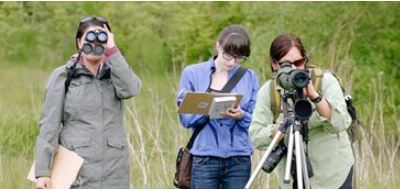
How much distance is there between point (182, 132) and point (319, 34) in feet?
21.5

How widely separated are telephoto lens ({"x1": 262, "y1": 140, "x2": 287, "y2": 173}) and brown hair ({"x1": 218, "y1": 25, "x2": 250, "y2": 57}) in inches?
33.4

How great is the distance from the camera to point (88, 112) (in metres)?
4.99

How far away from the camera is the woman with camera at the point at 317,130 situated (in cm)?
466

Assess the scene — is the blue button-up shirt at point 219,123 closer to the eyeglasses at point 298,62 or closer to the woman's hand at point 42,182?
the eyeglasses at point 298,62

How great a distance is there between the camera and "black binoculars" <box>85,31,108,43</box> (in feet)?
16.1

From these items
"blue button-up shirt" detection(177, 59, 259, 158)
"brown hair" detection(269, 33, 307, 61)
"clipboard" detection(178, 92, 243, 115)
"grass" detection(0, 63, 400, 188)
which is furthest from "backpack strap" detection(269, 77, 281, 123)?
"grass" detection(0, 63, 400, 188)

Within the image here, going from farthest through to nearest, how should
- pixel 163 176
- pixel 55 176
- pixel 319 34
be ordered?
1. pixel 319 34
2. pixel 163 176
3. pixel 55 176

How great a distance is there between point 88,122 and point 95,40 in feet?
1.40

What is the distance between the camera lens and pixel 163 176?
25.1 feet

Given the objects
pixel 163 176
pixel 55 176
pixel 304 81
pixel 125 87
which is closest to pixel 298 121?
pixel 304 81

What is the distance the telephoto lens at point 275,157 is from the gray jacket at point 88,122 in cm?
83

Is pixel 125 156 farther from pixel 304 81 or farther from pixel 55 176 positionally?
pixel 304 81

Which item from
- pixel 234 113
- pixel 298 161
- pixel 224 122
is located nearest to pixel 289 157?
pixel 298 161

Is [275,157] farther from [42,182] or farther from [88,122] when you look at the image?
[42,182]
